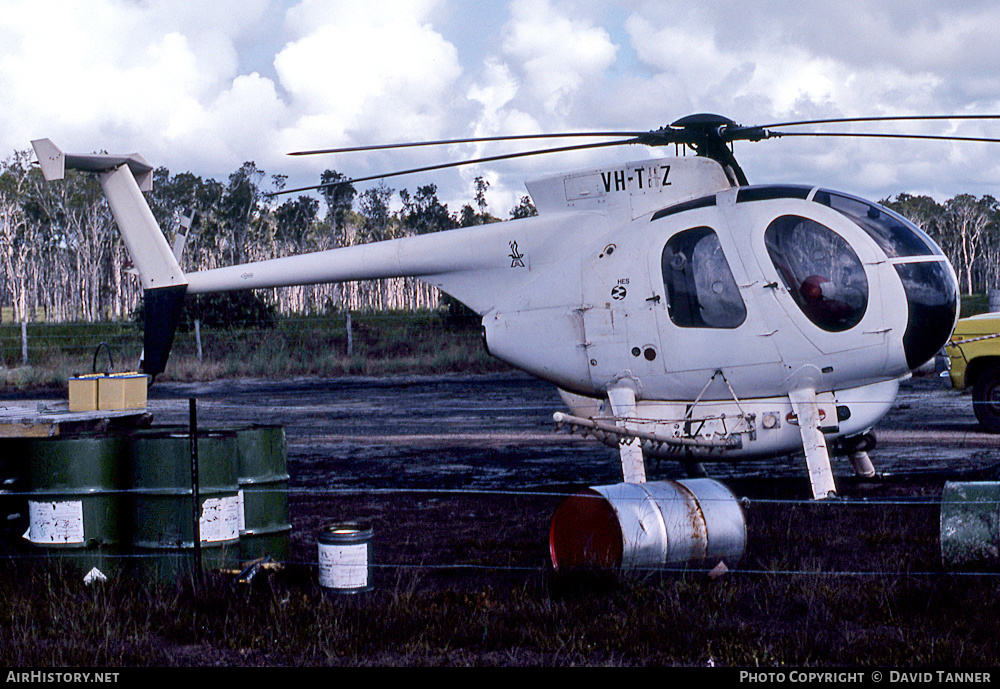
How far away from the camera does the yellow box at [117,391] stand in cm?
755

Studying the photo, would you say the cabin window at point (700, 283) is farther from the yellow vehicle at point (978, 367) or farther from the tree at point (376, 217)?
the tree at point (376, 217)

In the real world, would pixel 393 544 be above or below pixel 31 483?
below

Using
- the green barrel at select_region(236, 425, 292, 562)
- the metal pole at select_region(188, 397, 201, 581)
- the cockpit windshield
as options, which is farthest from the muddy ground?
the cockpit windshield

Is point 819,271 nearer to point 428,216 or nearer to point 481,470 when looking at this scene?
point 481,470

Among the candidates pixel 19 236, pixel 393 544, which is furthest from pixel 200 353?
pixel 19 236

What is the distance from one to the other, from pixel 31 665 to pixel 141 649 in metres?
0.50

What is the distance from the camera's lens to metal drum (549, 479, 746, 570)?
6027mm

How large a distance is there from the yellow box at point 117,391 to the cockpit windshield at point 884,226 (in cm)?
577

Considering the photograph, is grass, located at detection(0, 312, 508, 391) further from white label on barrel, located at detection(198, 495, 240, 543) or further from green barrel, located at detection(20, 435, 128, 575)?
white label on barrel, located at detection(198, 495, 240, 543)

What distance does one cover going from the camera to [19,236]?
73.4 metres

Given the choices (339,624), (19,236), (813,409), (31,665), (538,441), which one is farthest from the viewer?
(19,236)

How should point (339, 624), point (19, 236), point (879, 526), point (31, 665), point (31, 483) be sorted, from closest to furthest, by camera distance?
point (31, 665), point (339, 624), point (31, 483), point (879, 526), point (19, 236)

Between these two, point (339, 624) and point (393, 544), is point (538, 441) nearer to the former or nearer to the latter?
point (393, 544)

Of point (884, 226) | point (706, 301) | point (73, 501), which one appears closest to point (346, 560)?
point (73, 501)
